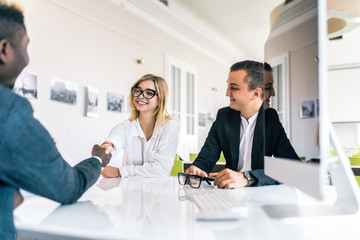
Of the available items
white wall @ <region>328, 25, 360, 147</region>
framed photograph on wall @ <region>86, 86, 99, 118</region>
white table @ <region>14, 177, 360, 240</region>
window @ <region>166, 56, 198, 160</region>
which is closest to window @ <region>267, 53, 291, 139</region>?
→ white table @ <region>14, 177, 360, 240</region>

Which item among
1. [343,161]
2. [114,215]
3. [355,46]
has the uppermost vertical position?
[355,46]

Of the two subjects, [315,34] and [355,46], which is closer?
[315,34]

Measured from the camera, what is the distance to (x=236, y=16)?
659cm

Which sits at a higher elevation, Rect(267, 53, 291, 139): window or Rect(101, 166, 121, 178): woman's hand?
Rect(267, 53, 291, 139): window

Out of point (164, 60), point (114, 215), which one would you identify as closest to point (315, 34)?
point (114, 215)

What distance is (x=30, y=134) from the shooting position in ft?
2.42

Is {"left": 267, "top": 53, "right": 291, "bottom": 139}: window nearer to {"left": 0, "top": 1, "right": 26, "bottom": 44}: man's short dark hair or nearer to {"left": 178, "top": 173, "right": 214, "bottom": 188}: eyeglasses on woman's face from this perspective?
{"left": 178, "top": 173, "right": 214, "bottom": 188}: eyeglasses on woman's face

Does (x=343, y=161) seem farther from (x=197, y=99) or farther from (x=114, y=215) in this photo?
(x=197, y=99)

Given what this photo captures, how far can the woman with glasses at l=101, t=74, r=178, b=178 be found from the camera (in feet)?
7.53

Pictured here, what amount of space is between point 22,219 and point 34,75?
10.2 feet

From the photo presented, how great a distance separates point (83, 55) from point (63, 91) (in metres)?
0.67

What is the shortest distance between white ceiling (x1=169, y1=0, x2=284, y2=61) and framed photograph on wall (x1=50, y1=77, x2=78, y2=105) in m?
3.09

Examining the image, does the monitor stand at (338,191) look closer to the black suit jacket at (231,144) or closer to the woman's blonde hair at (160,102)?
the black suit jacket at (231,144)

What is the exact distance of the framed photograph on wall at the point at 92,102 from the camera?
4293 mm
